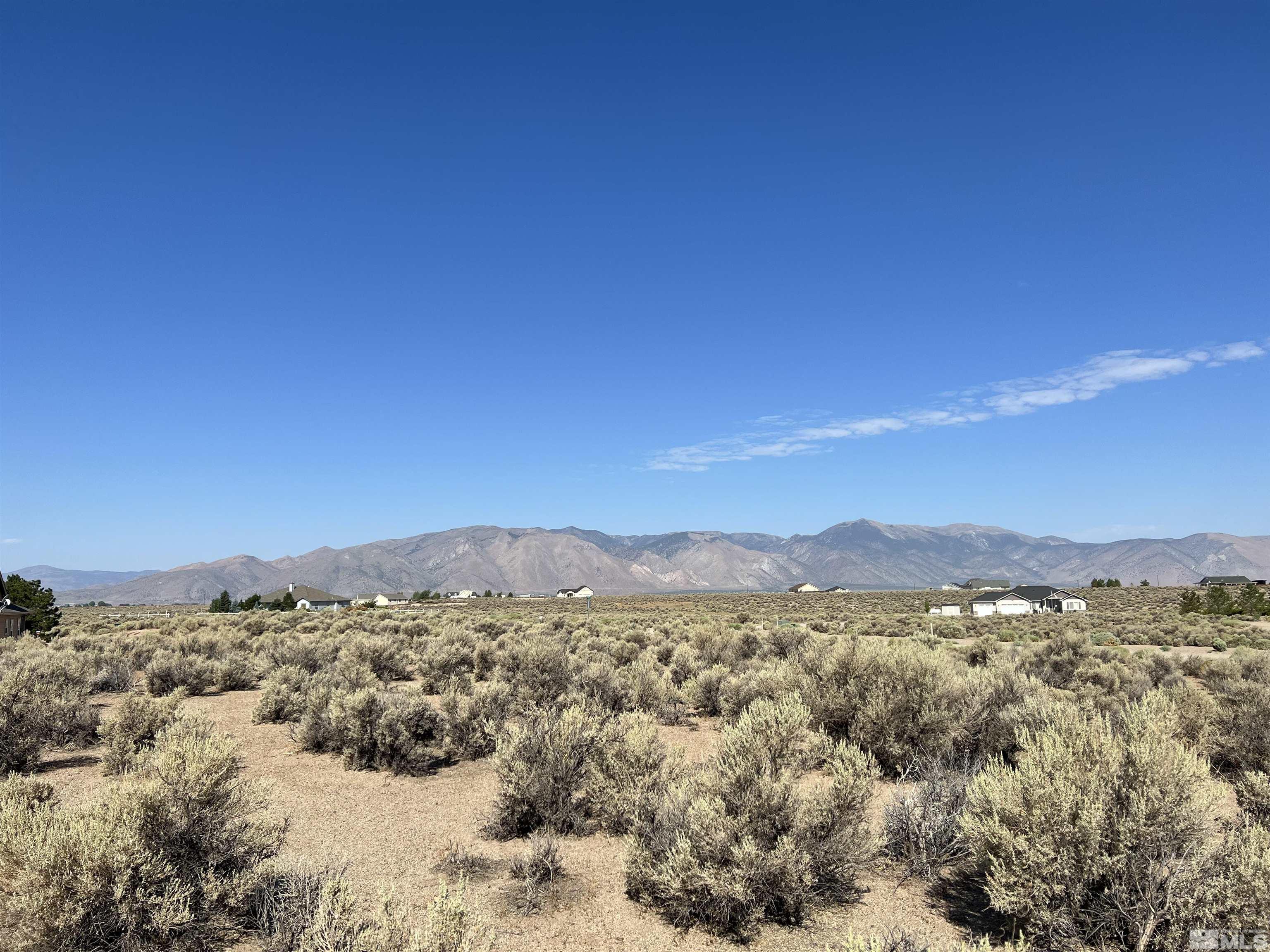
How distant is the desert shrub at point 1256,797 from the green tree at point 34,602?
38651 millimetres

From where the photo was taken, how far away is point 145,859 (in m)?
4.61

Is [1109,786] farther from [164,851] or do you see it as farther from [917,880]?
[164,851]

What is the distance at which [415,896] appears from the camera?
19.2ft

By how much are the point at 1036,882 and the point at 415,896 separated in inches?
201

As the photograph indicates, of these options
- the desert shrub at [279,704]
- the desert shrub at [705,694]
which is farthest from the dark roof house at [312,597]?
the desert shrub at [705,694]

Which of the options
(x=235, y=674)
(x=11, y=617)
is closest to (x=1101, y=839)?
(x=235, y=674)

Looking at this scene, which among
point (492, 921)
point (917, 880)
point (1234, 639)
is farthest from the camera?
point (1234, 639)

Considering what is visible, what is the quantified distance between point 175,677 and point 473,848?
12502 millimetres

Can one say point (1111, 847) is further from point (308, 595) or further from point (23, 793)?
point (308, 595)

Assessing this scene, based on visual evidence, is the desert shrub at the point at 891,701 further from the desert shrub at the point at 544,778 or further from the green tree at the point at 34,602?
the green tree at the point at 34,602

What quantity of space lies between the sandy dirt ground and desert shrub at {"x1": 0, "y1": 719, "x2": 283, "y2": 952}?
556mm

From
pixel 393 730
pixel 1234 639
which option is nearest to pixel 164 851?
pixel 393 730

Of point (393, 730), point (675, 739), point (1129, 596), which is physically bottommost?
point (1129, 596)

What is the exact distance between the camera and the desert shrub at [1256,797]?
629 cm
